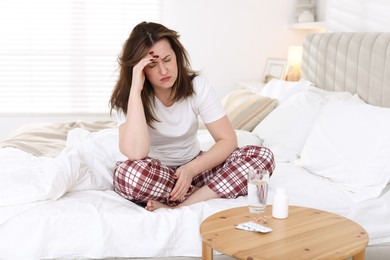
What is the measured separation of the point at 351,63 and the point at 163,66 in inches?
52.5

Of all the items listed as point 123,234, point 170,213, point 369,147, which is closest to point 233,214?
point 170,213

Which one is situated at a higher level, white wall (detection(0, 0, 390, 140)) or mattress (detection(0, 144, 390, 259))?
white wall (detection(0, 0, 390, 140))

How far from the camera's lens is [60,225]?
1.96 meters

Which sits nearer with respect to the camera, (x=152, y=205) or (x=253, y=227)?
(x=253, y=227)

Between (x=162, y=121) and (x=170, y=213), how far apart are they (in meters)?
0.46

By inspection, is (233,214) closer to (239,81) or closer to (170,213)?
(170,213)

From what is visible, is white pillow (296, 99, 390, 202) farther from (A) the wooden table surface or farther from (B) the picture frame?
(B) the picture frame

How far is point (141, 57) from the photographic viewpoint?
2.25 meters

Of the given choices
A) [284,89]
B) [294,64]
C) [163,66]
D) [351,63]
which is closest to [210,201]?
[163,66]

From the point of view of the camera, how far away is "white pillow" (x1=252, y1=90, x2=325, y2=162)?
292cm

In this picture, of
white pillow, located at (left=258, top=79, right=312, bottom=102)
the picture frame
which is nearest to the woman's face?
white pillow, located at (left=258, top=79, right=312, bottom=102)

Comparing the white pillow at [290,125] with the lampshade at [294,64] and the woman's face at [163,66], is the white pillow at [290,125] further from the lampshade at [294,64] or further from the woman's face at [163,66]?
the lampshade at [294,64]

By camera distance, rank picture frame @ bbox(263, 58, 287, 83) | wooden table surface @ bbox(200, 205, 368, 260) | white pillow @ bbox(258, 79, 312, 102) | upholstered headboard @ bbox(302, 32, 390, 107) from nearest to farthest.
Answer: wooden table surface @ bbox(200, 205, 368, 260), upholstered headboard @ bbox(302, 32, 390, 107), white pillow @ bbox(258, 79, 312, 102), picture frame @ bbox(263, 58, 287, 83)

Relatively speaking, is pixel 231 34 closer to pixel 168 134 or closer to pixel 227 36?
pixel 227 36
